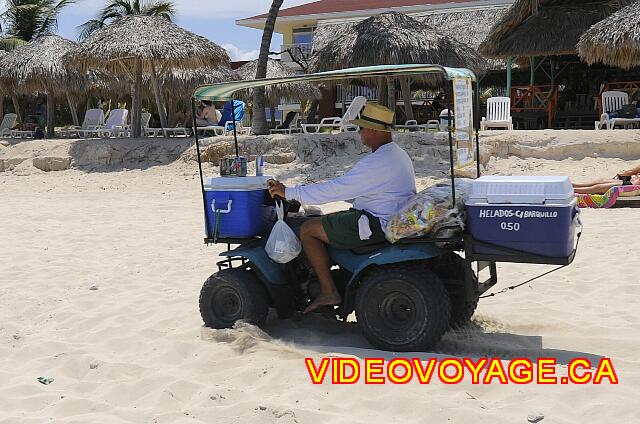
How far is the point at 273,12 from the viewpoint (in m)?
16.0

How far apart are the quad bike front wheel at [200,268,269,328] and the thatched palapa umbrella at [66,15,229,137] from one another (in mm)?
12113

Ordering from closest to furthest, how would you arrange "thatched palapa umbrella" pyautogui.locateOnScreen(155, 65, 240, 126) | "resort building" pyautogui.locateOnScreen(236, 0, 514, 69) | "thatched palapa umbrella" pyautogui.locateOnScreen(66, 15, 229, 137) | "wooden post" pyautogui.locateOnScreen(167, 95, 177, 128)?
"thatched palapa umbrella" pyautogui.locateOnScreen(66, 15, 229, 137)
"thatched palapa umbrella" pyautogui.locateOnScreen(155, 65, 240, 126)
"resort building" pyautogui.locateOnScreen(236, 0, 514, 69)
"wooden post" pyautogui.locateOnScreen(167, 95, 177, 128)

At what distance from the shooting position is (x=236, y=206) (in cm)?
467

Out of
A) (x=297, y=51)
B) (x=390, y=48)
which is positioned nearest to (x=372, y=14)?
(x=297, y=51)

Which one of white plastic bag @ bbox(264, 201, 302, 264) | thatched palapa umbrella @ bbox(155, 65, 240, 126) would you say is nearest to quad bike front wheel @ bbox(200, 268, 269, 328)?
white plastic bag @ bbox(264, 201, 302, 264)

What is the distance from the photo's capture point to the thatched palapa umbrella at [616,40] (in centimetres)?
1462

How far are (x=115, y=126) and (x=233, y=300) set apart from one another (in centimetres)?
1508

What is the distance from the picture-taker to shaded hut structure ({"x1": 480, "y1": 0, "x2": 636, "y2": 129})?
17141 millimetres

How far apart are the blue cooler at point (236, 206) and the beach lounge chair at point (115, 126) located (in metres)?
14.4

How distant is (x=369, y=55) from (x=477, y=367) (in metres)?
13.0

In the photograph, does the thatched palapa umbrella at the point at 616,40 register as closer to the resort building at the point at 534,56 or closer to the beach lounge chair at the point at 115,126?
the resort building at the point at 534,56

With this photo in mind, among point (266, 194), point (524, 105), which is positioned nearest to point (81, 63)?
point (524, 105)

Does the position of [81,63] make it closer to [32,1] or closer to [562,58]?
[562,58]

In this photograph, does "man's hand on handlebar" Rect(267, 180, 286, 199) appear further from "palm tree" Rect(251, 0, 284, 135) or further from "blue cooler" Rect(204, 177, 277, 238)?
"palm tree" Rect(251, 0, 284, 135)
